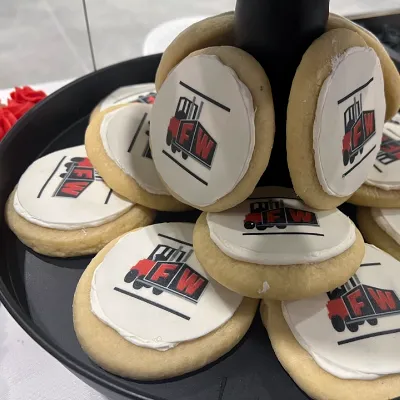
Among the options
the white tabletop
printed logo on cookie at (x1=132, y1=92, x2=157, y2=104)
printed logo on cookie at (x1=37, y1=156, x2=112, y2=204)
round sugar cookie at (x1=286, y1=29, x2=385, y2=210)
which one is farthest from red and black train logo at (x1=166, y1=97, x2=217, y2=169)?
the white tabletop

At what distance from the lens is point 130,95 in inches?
42.5

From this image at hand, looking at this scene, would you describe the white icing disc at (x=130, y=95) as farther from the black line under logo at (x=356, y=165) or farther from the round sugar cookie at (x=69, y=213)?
the black line under logo at (x=356, y=165)

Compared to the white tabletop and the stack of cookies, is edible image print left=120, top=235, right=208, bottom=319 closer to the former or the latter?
the stack of cookies

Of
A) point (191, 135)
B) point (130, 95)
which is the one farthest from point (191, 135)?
point (130, 95)

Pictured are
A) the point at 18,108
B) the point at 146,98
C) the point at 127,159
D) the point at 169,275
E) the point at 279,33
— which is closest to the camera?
the point at 279,33

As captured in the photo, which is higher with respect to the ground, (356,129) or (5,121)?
(356,129)

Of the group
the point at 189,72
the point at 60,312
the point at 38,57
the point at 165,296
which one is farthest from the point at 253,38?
the point at 38,57

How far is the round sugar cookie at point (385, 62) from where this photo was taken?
24.5 inches

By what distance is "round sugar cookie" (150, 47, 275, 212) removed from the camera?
578 mm

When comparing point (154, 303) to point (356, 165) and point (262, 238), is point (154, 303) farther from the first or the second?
point (356, 165)

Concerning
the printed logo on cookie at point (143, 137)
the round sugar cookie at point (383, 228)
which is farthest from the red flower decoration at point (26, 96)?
the round sugar cookie at point (383, 228)

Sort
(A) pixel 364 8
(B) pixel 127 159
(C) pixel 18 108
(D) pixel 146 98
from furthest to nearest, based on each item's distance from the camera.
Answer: (A) pixel 364 8 < (C) pixel 18 108 < (D) pixel 146 98 < (B) pixel 127 159

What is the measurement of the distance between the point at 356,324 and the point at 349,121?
26 cm

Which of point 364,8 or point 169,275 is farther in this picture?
point 364,8
